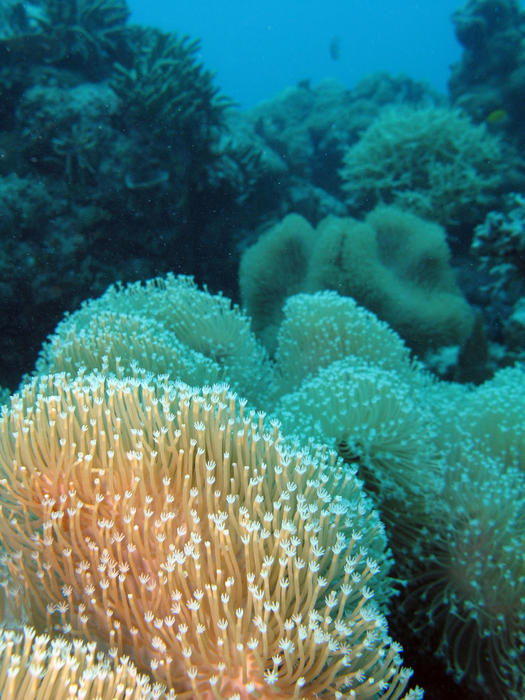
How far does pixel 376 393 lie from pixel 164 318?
2.23 metres

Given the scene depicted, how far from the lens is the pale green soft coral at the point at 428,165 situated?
26.7 feet

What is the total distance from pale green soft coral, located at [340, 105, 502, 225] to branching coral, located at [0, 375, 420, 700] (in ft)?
23.0

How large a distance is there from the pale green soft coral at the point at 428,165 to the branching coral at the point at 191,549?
701cm

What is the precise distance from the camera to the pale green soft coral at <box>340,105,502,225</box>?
26.7ft

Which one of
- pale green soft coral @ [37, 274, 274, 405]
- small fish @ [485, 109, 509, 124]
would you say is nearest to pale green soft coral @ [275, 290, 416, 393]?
pale green soft coral @ [37, 274, 274, 405]

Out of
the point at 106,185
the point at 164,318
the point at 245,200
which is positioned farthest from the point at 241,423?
the point at 245,200

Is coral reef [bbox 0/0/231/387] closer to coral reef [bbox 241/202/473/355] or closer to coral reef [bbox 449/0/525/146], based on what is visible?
coral reef [bbox 241/202/473/355]

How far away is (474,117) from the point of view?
11.3 metres

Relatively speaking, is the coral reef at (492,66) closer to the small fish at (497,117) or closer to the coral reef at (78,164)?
the small fish at (497,117)

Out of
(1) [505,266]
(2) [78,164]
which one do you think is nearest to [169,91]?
(2) [78,164]

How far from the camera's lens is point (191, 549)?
6.26 ft

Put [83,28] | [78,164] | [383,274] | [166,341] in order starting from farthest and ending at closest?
[83,28] < [78,164] < [383,274] < [166,341]

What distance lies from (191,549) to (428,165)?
822cm

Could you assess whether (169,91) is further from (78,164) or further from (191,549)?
(191,549)
